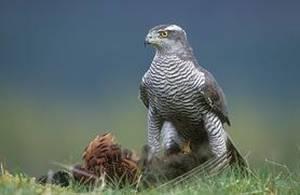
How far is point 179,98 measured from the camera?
3.62 m

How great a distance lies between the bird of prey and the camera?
11.9 ft

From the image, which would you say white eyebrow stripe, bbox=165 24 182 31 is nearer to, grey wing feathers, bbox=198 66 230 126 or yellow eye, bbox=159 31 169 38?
yellow eye, bbox=159 31 169 38

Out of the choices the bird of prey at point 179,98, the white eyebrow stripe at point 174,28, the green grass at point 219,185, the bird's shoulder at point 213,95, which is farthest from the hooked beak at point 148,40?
the green grass at point 219,185

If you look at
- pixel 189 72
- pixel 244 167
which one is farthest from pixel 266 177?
pixel 189 72

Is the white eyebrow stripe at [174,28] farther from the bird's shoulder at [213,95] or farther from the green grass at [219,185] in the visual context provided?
the green grass at [219,185]

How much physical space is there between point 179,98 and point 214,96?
190mm

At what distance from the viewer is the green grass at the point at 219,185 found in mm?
2461

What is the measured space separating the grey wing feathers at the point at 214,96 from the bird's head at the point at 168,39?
0.16 metres

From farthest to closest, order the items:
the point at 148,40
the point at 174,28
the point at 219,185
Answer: the point at 174,28 < the point at 148,40 < the point at 219,185

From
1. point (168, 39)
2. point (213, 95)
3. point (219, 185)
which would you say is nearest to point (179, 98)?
point (213, 95)

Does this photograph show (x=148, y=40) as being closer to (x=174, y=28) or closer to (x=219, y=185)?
(x=174, y=28)

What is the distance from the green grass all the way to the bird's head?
3.20 feet

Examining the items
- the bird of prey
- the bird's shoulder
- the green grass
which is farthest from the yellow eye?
the green grass

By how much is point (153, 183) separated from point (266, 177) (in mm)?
453
